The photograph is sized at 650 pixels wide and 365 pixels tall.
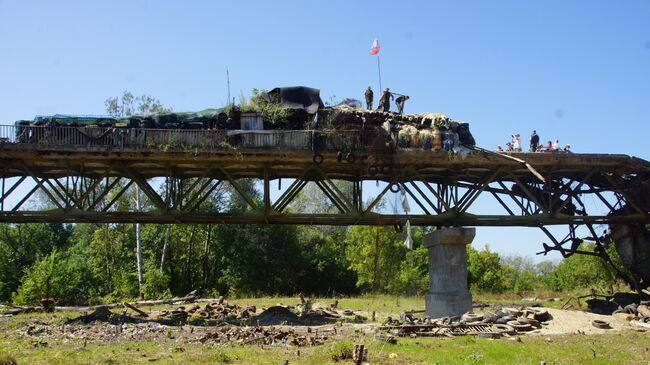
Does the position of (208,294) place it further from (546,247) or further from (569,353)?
(569,353)

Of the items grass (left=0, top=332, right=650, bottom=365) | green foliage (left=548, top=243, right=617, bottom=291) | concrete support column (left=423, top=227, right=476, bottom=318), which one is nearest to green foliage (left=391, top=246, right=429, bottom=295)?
green foliage (left=548, top=243, right=617, bottom=291)

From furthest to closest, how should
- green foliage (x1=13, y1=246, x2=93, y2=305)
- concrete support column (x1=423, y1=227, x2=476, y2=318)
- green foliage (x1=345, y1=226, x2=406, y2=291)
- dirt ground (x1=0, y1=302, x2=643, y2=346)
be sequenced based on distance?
green foliage (x1=345, y1=226, x2=406, y2=291) → green foliage (x1=13, y1=246, x2=93, y2=305) → concrete support column (x1=423, y1=227, x2=476, y2=318) → dirt ground (x1=0, y1=302, x2=643, y2=346)

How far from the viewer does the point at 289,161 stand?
22359 millimetres

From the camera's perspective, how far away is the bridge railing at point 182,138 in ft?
Result: 71.4

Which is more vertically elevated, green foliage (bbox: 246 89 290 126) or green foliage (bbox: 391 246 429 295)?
green foliage (bbox: 246 89 290 126)

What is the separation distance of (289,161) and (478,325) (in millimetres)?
9370

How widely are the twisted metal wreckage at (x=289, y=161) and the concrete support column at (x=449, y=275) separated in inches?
34.6

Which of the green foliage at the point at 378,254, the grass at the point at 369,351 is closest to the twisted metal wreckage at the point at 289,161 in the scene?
the grass at the point at 369,351

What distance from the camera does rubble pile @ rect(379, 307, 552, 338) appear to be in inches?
704

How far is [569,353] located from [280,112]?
45.2ft

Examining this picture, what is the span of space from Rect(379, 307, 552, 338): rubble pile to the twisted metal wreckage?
4.46 m

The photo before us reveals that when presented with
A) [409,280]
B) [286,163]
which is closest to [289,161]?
[286,163]

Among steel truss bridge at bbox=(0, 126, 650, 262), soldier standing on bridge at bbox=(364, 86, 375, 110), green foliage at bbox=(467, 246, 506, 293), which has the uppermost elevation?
soldier standing on bridge at bbox=(364, 86, 375, 110)

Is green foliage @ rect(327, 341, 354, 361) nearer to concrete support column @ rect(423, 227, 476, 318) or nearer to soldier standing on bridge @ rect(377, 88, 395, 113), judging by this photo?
concrete support column @ rect(423, 227, 476, 318)
